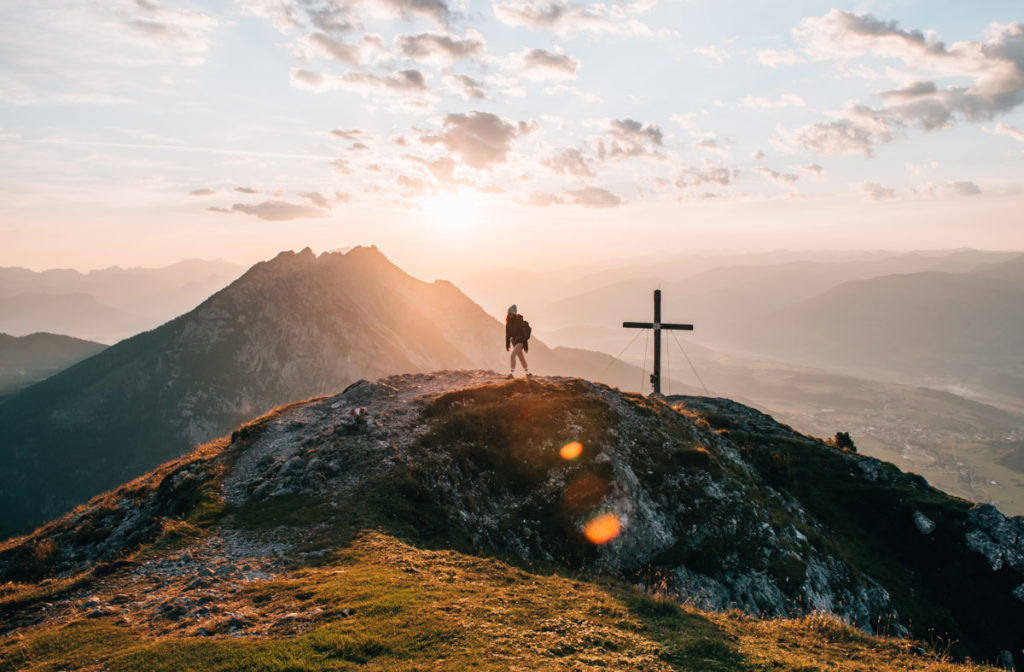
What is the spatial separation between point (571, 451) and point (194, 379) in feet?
572

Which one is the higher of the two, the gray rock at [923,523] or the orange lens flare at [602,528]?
the orange lens flare at [602,528]

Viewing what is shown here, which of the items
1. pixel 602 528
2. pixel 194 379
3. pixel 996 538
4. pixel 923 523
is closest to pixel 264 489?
pixel 602 528

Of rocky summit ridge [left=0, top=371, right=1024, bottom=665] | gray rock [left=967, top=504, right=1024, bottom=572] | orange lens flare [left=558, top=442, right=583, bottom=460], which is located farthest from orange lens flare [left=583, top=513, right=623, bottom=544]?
gray rock [left=967, top=504, right=1024, bottom=572]

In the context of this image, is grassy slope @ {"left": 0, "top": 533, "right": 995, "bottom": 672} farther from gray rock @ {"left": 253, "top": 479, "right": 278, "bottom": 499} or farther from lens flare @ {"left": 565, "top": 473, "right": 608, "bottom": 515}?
gray rock @ {"left": 253, "top": 479, "right": 278, "bottom": 499}

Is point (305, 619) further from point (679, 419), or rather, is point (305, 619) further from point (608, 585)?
point (679, 419)

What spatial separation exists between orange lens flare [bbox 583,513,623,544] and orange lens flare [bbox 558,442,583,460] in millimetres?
3481

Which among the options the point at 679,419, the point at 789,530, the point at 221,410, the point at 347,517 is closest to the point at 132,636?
the point at 347,517

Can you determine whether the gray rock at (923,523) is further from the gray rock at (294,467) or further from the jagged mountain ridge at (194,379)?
the jagged mountain ridge at (194,379)

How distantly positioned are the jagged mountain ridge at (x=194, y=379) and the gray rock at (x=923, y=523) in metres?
161

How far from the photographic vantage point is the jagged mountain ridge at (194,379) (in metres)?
146

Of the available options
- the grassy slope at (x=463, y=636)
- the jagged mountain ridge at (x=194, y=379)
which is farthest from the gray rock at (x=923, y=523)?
the jagged mountain ridge at (x=194, y=379)

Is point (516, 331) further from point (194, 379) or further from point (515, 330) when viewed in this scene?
point (194, 379)

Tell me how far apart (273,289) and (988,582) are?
636 feet

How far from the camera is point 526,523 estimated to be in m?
21.6
